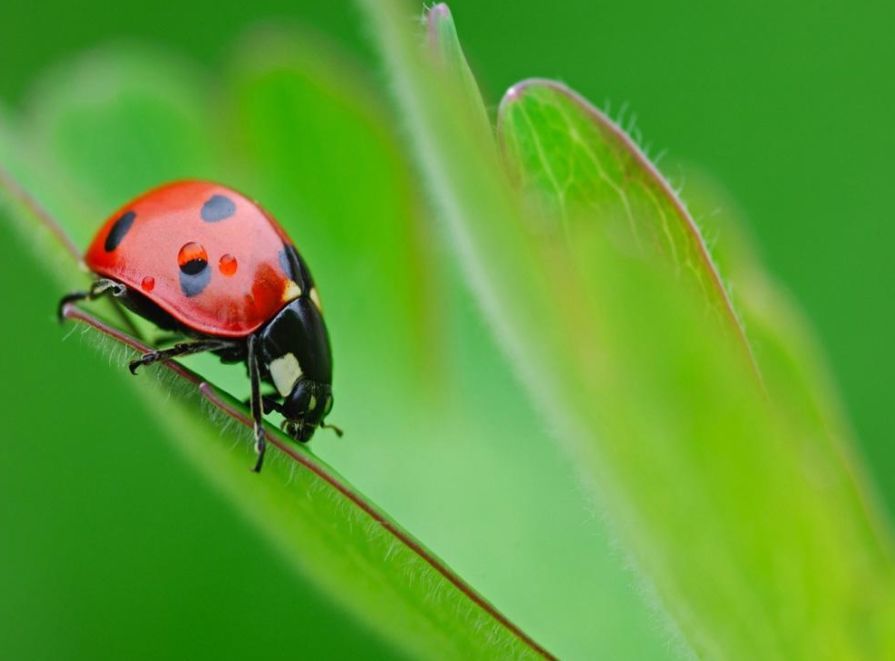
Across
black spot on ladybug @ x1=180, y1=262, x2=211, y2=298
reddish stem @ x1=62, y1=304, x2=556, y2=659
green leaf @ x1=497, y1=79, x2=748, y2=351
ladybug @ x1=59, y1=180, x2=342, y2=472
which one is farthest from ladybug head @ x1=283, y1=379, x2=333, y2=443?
green leaf @ x1=497, y1=79, x2=748, y2=351

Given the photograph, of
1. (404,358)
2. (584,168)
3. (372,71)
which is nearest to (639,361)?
(584,168)

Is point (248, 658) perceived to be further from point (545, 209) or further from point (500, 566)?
point (545, 209)

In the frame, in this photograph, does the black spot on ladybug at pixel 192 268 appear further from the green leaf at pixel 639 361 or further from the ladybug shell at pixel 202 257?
the green leaf at pixel 639 361

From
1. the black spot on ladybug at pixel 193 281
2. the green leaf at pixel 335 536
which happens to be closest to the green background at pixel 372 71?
the black spot on ladybug at pixel 193 281

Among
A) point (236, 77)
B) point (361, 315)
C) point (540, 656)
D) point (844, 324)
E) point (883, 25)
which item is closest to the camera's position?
point (540, 656)

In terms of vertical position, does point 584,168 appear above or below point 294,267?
above

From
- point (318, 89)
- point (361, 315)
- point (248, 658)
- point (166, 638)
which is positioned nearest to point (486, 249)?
point (361, 315)

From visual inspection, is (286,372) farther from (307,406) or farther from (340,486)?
(340,486)
